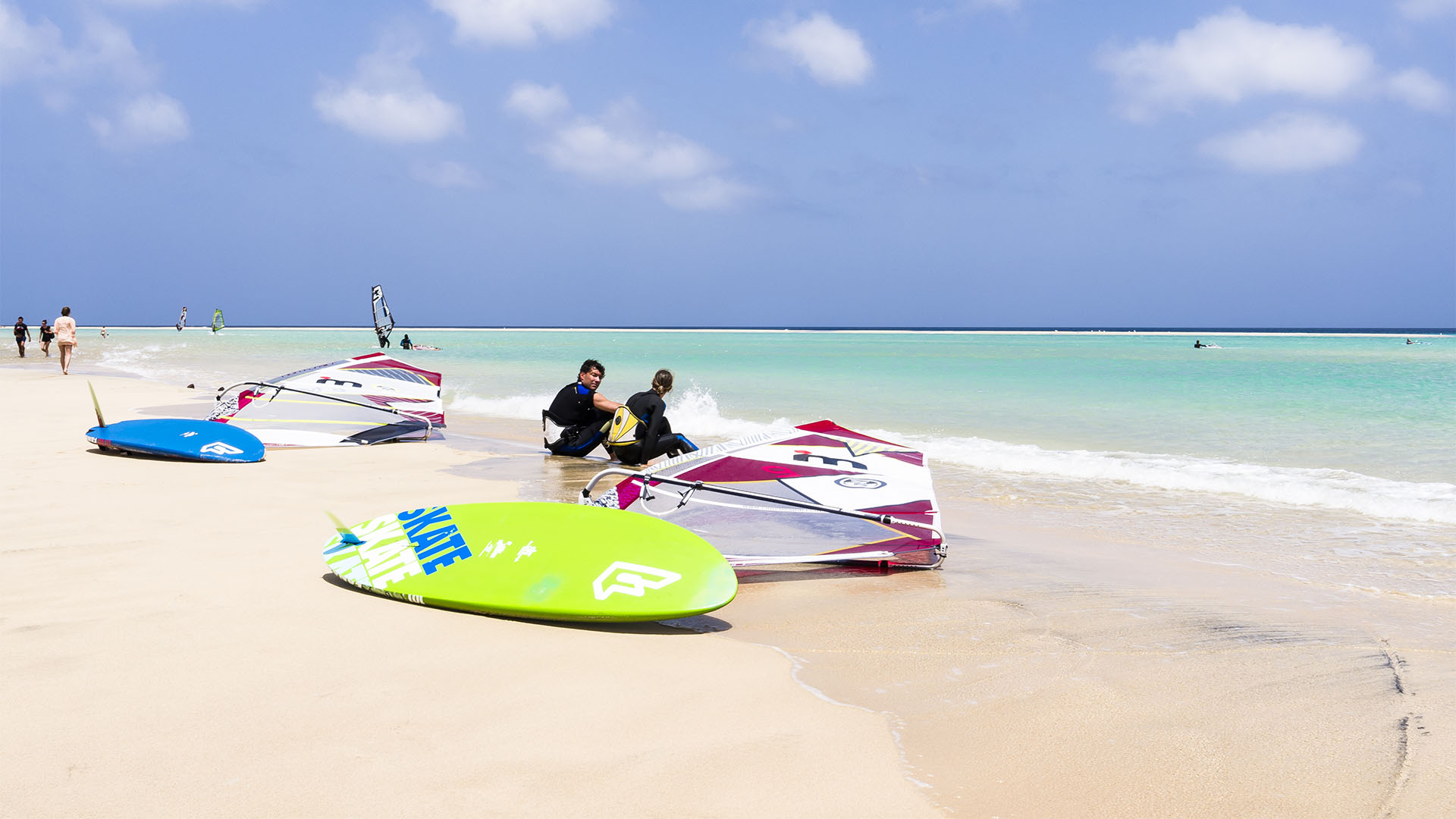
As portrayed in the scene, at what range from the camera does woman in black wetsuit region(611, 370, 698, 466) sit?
8.00 metres

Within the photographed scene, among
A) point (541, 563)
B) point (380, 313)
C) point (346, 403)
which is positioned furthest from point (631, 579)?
point (380, 313)

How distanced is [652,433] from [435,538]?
3839 millimetres

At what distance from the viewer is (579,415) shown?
29.8ft

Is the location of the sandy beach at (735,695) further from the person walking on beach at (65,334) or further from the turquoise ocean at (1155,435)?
the person walking on beach at (65,334)

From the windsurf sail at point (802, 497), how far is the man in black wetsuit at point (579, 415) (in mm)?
3754

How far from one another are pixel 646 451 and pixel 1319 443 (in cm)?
826

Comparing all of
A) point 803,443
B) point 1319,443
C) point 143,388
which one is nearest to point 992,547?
point 803,443

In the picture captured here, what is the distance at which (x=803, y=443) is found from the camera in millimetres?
5273

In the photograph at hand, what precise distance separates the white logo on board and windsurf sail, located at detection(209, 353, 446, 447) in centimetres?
673

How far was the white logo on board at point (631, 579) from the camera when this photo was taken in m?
3.69

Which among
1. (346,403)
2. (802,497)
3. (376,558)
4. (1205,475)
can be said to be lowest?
(1205,475)

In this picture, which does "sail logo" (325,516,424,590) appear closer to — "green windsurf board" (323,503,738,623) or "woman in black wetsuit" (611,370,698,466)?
"green windsurf board" (323,503,738,623)

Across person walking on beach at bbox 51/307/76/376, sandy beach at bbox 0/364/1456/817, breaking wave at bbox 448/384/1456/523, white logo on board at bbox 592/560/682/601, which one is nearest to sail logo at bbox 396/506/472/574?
sandy beach at bbox 0/364/1456/817

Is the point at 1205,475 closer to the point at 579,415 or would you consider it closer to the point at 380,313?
the point at 579,415
